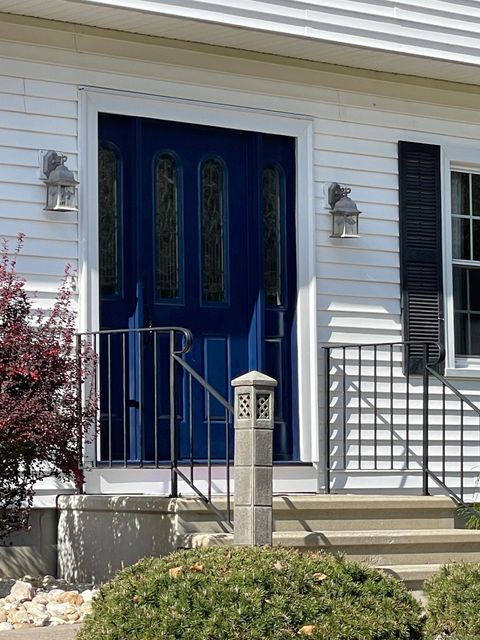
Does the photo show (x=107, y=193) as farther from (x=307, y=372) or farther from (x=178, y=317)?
(x=307, y=372)

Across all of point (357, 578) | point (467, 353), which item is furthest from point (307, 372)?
point (357, 578)

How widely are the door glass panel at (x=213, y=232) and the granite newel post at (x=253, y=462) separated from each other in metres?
2.52

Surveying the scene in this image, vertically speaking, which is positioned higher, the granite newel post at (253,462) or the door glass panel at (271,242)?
the door glass panel at (271,242)

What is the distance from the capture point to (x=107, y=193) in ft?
31.0

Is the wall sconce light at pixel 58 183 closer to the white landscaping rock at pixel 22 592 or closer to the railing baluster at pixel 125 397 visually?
the railing baluster at pixel 125 397

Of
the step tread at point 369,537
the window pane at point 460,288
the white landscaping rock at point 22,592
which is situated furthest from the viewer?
the window pane at point 460,288

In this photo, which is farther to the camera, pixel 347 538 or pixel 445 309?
pixel 445 309

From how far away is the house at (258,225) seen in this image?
9.07 m

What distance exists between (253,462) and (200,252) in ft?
9.44

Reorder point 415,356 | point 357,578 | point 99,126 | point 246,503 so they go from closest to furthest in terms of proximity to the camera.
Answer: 1. point 357,578
2. point 246,503
3. point 99,126
4. point 415,356

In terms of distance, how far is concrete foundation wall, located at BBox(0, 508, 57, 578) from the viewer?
8.72 m

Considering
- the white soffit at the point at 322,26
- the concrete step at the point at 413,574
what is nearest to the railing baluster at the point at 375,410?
the concrete step at the point at 413,574

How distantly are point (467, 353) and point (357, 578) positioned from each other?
4.95m

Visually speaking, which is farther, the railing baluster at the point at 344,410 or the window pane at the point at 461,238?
the window pane at the point at 461,238
